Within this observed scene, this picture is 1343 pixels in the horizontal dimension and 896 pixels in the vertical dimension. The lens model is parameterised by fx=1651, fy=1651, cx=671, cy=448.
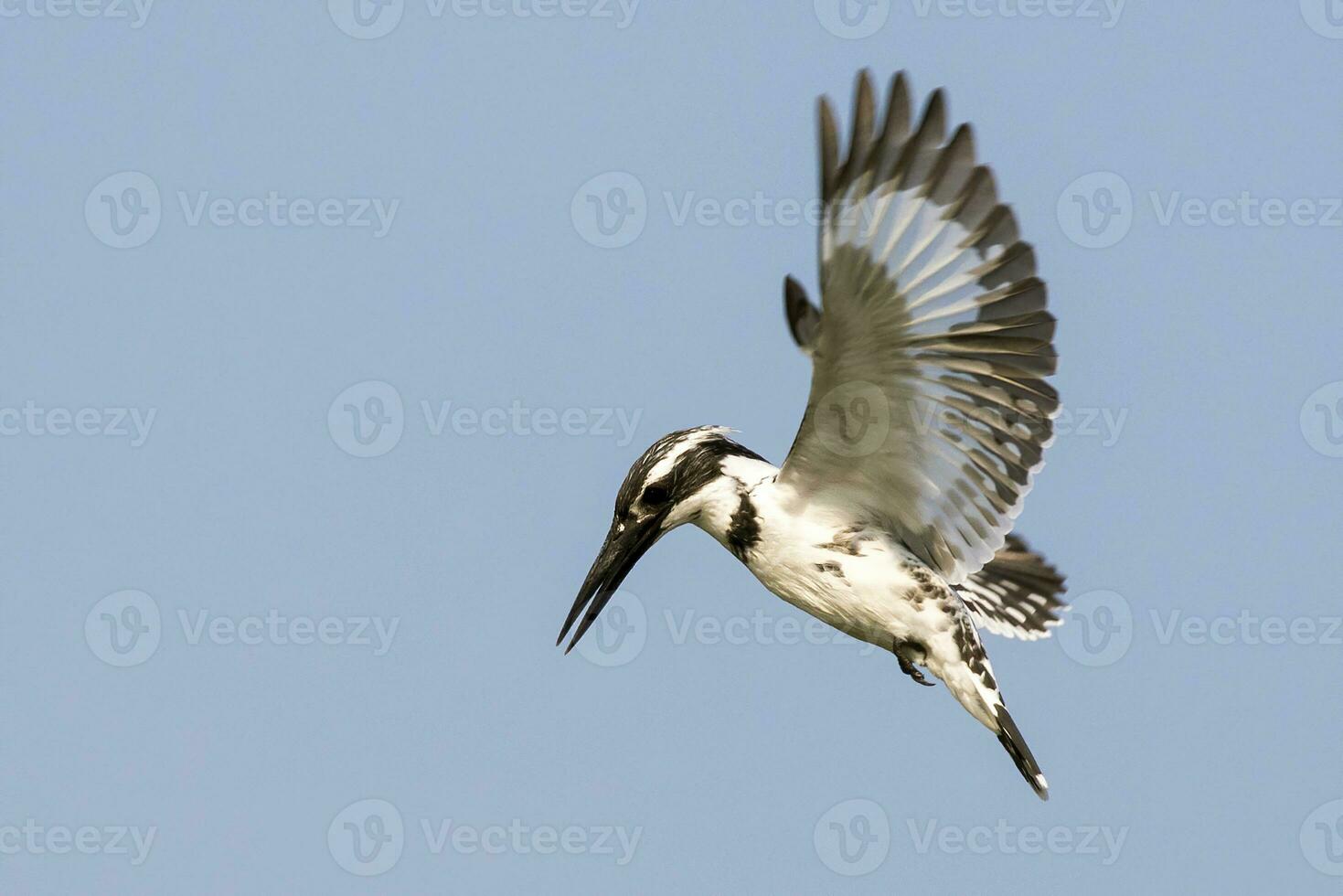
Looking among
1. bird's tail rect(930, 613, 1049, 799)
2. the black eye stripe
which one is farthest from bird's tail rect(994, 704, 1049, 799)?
the black eye stripe

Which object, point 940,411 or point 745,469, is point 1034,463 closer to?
point 940,411

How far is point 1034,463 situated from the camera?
26.3 feet

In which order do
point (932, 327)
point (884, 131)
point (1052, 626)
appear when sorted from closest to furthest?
point (884, 131) → point (932, 327) → point (1052, 626)

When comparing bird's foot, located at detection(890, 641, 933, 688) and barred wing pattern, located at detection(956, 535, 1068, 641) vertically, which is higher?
barred wing pattern, located at detection(956, 535, 1068, 641)

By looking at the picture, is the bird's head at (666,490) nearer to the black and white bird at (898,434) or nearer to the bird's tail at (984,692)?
the black and white bird at (898,434)

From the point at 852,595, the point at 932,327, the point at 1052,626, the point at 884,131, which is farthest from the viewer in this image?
the point at 1052,626

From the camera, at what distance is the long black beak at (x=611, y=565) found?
8.61 metres

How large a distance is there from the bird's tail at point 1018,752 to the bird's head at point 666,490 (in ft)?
5.78

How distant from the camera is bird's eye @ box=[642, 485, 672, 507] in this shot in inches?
332

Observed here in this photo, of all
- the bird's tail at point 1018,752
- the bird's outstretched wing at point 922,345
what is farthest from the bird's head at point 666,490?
the bird's tail at point 1018,752

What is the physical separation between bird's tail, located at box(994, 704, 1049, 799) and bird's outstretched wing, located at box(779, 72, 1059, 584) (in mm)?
734

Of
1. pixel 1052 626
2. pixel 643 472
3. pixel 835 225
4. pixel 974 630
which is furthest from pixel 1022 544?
pixel 835 225

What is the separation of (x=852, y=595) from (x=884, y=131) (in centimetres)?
230

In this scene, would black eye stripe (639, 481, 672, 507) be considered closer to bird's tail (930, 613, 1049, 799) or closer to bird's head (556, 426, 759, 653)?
bird's head (556, 426, 759, 653)
